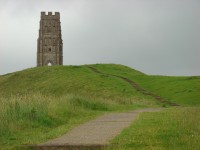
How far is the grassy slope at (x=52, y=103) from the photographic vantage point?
50.5 ft

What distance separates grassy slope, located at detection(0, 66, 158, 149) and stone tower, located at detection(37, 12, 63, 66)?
156 feet

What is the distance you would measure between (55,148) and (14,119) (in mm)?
5755

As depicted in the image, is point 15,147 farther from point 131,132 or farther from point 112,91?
point 112,91

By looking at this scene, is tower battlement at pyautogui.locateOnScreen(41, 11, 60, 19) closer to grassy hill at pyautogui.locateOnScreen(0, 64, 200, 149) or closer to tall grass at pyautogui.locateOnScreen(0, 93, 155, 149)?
grassy hill at pyautogui.locateOnScreen(0, 64, 200, 149)

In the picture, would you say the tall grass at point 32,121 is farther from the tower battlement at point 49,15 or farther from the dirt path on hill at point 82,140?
the tower battlement at point 49,15

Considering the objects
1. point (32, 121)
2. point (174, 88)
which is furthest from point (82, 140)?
point (174, 88)

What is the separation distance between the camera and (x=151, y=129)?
577 inches

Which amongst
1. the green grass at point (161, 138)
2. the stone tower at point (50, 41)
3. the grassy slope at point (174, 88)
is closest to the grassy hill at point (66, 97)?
the grassy slope at point (174, 88)

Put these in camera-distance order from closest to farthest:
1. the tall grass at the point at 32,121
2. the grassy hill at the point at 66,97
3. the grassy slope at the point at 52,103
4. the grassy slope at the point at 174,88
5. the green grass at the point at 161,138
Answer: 1. the green grass at the point at 161,138
2. the tall grass at the point at 32,121
3. the grassy slope at the point at 52,103
4. the grassy hill at the point at 66,97
5. the grassy slope at the point at 174,88

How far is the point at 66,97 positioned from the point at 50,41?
100583mm

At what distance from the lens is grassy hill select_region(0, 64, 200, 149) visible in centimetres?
Result: 1614

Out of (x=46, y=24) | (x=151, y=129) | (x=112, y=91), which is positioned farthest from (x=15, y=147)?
(x=46, y=24)

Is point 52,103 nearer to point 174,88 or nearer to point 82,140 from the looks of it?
point 82,140

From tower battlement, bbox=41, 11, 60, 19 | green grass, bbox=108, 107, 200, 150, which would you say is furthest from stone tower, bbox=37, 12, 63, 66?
green grass, bbox=108, 107, 200, 150
